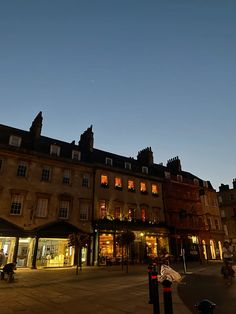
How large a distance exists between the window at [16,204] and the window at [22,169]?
204cm

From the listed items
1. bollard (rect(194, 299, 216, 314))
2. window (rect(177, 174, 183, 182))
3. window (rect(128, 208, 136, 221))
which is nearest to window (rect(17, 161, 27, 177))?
window (rect(128, 208, 136, 221))

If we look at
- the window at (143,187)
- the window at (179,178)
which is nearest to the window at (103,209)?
the window at (143,187)

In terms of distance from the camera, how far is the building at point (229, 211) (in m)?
47.8

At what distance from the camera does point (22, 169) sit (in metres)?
23.0

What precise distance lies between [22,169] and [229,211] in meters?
43.1

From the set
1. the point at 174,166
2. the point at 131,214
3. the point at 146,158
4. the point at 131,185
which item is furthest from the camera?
the point at 174,166

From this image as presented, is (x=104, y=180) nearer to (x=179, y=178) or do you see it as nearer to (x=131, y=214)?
(x=131, y=214)

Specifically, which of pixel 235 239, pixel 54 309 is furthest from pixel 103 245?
pixel 235 239

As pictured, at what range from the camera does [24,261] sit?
839 inches

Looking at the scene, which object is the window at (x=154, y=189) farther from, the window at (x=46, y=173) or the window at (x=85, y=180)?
the window at (x=46, y=173)

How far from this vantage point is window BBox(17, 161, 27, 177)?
22791 mm

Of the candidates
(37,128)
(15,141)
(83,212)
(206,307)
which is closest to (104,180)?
(83,212)

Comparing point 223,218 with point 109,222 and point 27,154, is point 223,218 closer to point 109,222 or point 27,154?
point 109,222

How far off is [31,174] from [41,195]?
7.54 feet
